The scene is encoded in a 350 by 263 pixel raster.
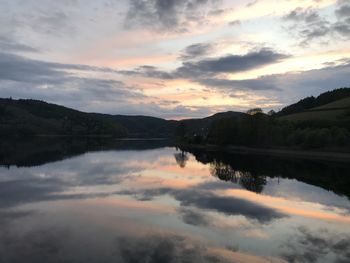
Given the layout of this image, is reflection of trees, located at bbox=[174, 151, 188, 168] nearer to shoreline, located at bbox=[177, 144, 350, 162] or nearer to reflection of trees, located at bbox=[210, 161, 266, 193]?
reflection of trees, located at bbox=[210, 161, 266, 193]

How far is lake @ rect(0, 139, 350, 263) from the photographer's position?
17580mm

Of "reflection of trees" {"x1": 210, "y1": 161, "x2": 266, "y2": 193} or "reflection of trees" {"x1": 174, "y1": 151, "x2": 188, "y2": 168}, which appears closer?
"reflection of trees" {"x1": 210, "y1": 161, "x2": 266, "y2": 193}

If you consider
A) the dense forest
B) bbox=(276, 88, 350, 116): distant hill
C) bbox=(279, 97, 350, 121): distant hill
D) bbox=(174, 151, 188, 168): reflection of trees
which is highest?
bbox=(276, 88, 350, 116): distant hill

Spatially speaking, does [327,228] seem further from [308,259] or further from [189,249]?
[189,249]

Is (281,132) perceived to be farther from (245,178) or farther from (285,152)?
(245,178)

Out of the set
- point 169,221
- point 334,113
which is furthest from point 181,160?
point 334,113

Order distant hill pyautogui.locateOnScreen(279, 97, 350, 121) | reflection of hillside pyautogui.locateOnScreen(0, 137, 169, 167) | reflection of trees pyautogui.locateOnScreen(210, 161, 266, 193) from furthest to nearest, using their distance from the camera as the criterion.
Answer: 1. distant hill pyautogui.locateOnScreen(279, 97, 350, 121)
2. reflection of hillside pyautogui.locateOnScreen(0, 137, 169, 167)
3. reflection of trees pyautogui.locateOnScreen(210, 161, 266, 193)

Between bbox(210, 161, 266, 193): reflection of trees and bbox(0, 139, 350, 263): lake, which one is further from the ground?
bbox(0, 139, 350, 263): lake

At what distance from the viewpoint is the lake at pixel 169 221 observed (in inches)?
692

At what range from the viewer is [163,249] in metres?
17.9

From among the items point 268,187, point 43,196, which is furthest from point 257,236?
point 268,187

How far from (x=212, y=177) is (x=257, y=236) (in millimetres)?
30381

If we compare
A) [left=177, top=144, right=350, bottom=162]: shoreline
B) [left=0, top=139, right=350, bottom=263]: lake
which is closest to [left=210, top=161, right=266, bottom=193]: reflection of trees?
[left=0, top=139, right=350, bottom=263]: lake

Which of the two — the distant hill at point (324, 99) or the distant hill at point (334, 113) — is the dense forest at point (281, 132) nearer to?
the distant hill at point (334, 113)
